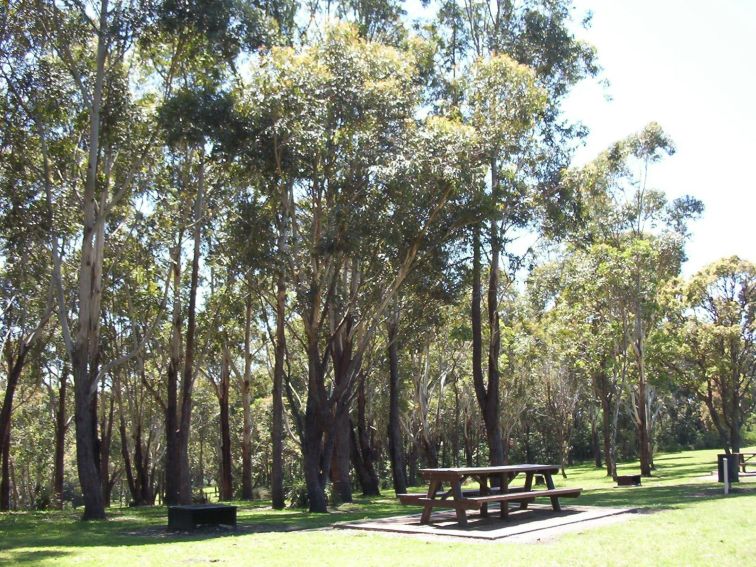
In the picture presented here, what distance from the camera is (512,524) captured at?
1207cm

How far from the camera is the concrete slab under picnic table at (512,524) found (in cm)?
1094

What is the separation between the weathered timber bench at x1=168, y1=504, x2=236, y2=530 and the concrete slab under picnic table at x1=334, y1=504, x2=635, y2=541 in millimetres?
2258

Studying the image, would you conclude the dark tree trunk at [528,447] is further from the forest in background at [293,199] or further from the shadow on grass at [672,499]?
the shadow on grass at [672,499]

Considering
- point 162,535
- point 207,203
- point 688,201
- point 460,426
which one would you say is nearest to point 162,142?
point 207,203

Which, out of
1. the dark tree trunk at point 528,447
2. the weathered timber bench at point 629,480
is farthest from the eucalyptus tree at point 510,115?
the dark tree trunk at point 528,447

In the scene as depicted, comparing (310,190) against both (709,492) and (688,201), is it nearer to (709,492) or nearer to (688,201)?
(709,492)

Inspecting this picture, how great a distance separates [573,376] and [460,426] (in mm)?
11882

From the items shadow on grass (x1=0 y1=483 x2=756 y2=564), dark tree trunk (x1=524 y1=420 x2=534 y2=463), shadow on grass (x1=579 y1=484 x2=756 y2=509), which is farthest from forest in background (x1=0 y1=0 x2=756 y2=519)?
dark tree trunk (x1=524 y1=420 x2=534 y2=463)

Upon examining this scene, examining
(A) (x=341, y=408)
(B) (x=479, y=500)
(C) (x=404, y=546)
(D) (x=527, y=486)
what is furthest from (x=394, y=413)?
(C) (x=404, y=546)

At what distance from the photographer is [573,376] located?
151 feet

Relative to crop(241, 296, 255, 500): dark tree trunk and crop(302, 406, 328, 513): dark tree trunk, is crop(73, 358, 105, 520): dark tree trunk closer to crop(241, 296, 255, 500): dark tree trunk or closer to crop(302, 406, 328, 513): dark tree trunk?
crop(302, 406, 328, 513): dark tree trunk

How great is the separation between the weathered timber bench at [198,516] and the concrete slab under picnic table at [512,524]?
226 centimetres

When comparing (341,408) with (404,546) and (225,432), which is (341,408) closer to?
(404,546)

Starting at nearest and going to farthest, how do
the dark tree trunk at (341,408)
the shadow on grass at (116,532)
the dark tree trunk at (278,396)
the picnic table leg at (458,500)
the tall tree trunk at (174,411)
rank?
the picnic table leg at (458,500)
the shadow on grass at (116,532)
the dark tree trunk at (341,408)
the dark tree trunk at (278,396)
the tall tree trunk at (174,411)
